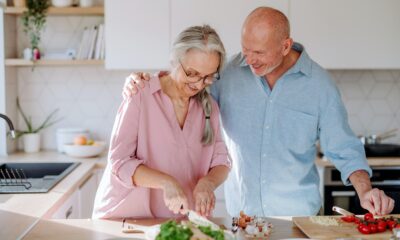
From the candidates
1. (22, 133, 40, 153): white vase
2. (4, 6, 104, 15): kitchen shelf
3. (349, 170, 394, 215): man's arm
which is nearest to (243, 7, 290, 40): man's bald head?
(349, 170, 394, 215): man's arm

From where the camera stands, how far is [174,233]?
130 centimetres

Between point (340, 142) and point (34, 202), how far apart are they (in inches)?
49.9

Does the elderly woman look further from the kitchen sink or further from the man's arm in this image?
the kitchen sink

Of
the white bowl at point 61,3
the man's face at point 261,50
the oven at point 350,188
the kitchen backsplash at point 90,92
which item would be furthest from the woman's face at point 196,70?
the kitchen backsplash at point 90,92

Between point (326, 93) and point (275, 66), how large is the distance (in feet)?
0.76

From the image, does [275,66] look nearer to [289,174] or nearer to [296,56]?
[296,56]

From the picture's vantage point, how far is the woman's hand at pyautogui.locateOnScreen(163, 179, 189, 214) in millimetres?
1565

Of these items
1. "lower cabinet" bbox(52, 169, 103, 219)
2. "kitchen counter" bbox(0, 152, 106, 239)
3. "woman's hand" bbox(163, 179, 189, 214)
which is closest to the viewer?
"woman's hand" bbox(163, 179, 189, 214)

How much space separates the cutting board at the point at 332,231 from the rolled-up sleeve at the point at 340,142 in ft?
0.98

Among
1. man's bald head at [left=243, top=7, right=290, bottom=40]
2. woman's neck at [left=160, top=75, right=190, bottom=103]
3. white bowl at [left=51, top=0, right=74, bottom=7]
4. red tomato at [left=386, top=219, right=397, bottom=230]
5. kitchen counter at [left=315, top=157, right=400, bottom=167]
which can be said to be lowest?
kitchen counter at [left=315, top=157, right=400, bottom=167]

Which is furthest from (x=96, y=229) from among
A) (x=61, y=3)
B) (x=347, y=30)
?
(x=347, y=30)

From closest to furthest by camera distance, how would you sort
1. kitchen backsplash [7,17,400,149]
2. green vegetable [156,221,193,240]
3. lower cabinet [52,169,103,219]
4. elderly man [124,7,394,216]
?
green vegetable [156,221,193,240] < elderly man [124,7,394,216] < lower cabinet [52,169,103,219] < kitchen backsplash [7,17,400,149]

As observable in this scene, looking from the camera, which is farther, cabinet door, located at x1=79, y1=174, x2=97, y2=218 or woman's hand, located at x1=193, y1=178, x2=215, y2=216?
cabinet door, located at x1=79, y1=174, x2=97, y2=218

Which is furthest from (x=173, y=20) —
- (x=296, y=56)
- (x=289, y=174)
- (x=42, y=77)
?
(x=289, y=174)
